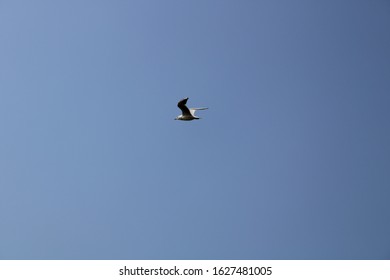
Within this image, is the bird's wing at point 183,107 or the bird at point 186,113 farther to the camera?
the bird at point 186,113

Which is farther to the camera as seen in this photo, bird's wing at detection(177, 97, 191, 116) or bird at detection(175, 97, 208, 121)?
bird at detection(175, 97, 208, 121)

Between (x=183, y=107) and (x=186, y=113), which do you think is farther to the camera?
(x=186, y=113)

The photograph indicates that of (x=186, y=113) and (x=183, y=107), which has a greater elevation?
(x=186, y=113)
